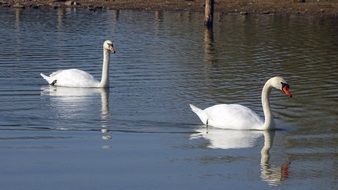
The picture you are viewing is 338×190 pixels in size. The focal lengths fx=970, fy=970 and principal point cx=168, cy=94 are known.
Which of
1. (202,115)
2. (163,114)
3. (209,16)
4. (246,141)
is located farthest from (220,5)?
(246,141)

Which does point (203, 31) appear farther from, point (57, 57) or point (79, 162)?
point (79, 162)

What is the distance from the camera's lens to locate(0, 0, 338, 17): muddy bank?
52.8 metres

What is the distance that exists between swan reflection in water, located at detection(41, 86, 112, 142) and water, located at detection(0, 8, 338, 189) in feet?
0.12

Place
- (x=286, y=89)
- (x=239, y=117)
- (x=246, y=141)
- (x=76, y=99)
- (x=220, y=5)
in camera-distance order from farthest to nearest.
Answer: (x=220, y=5) → (x=76, y=99) → (x=286, y=89) → (x=239, y=117) → (x=246, y=141)

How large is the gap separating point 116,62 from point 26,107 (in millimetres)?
9016

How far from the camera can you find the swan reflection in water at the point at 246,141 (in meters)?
13.1

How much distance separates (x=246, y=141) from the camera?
1547 centimetres

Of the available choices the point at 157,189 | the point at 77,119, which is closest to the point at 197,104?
the point at 77,119

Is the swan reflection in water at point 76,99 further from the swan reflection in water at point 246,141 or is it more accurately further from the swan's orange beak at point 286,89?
the swan's orange beak at point 286,89

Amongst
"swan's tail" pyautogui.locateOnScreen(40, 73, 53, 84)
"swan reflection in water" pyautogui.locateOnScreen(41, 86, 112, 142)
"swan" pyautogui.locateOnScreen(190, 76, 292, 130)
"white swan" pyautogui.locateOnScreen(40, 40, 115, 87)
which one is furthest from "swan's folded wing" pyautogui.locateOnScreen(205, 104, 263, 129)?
"swan's tail" pyautogui.locateOnScreen(40, 73, 53, 84)

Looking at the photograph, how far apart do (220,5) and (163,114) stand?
3862cm

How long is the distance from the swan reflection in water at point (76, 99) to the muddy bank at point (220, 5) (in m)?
31.0

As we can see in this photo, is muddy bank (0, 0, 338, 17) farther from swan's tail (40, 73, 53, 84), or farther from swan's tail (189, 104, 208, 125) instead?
swan's tail (189, 104, 208, 125)

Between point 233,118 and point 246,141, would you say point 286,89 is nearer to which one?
point 233,118
